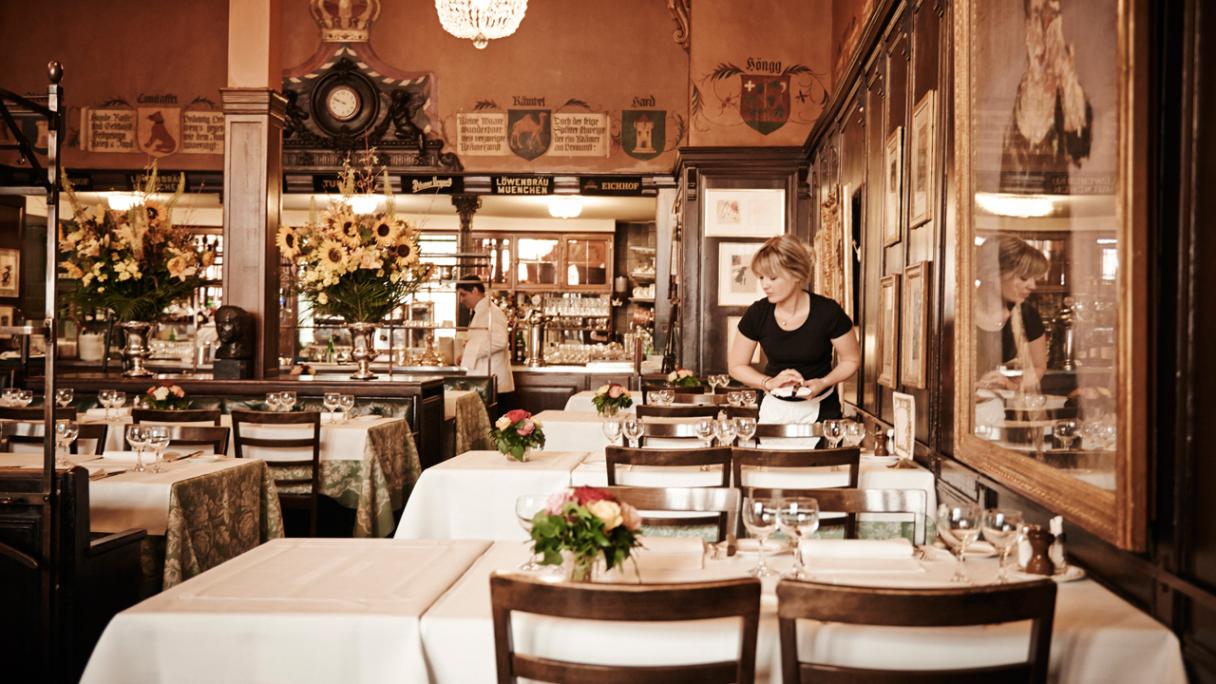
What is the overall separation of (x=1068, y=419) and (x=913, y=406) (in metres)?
1.59

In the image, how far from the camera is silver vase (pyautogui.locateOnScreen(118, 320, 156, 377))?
7539 mm

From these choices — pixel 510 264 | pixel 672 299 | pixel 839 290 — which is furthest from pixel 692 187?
pixel 510 264

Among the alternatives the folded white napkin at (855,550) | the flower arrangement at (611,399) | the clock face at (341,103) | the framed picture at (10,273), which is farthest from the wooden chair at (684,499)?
the framed picture at (10,273)

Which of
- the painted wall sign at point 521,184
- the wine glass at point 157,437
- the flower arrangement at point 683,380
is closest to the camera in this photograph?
the wine glass at point 157,437

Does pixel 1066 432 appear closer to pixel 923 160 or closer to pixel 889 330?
pixel 923 160

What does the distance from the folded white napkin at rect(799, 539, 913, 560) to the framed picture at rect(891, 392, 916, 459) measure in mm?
1545

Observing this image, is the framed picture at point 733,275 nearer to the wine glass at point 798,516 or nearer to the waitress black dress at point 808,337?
the waitress black dress at point 808,337

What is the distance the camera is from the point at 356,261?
7.23m

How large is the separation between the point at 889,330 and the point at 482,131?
25.4ft

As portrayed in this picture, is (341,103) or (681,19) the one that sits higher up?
(681,19)

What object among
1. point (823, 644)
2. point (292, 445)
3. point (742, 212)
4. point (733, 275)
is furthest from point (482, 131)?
point (823, 644)

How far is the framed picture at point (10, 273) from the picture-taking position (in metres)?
12.7

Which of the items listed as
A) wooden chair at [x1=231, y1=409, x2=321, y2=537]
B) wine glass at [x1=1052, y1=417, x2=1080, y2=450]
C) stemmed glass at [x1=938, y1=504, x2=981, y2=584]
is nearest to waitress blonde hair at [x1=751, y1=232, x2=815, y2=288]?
wine glass at [x1=1052, y1=417, x2=1080, y2=450]

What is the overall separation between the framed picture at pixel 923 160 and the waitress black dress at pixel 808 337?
56 cm
